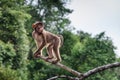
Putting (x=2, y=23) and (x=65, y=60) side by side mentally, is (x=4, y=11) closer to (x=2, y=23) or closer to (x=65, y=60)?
(x=2, y=23)

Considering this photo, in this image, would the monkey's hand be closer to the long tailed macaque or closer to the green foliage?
the long tailed macaque

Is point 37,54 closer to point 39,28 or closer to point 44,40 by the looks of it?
point 44,40

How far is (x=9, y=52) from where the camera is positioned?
36750mm

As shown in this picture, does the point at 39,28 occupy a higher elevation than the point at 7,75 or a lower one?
higher

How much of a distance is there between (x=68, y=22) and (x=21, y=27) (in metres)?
17.2

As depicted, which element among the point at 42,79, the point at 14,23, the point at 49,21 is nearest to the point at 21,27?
the point at 14,23

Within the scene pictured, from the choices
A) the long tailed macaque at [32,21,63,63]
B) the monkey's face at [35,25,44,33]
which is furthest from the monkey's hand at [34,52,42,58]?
the monkey's face at [35,25,44,33]

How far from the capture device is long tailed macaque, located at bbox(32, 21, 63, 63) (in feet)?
21.2

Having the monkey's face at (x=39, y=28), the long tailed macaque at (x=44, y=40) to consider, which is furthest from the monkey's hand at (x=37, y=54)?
the monkey's face at (x=39, y=28)

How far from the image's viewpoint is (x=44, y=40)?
666 cm

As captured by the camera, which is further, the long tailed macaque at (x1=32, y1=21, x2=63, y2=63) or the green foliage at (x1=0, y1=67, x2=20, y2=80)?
the green foliage at (x1=0, y1=67, x2=20, y2=80)

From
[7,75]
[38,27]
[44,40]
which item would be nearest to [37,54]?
[44,40]

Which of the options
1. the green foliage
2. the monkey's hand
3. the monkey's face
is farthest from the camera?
the green foliage

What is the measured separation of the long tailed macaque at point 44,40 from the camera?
21.2 feet
